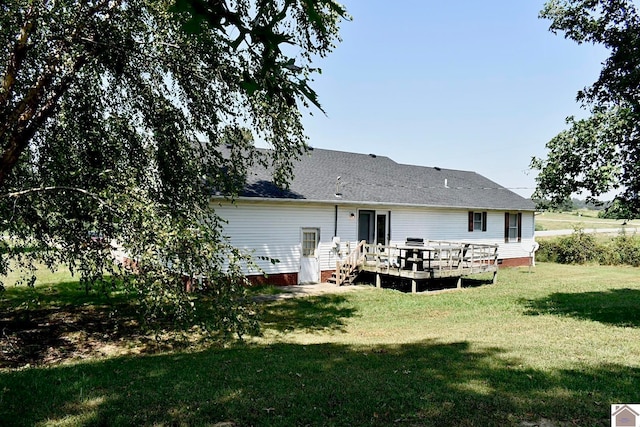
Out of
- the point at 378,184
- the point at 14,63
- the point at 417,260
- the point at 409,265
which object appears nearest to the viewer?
the point at 14,63

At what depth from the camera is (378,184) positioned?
66.2 feet

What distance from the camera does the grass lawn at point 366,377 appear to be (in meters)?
4.29

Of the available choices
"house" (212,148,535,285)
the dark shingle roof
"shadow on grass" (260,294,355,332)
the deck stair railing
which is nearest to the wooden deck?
the deck stair railing

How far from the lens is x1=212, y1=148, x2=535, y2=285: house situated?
15.5 meters

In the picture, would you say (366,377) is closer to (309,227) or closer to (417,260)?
(417,260)

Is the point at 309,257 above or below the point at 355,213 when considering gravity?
below

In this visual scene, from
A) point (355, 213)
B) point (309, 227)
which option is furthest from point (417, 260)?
point (309, 227)

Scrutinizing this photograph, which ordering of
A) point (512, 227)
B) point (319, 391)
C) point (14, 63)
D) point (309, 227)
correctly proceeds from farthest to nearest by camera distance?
point (512, 227)
point (309, 227)
point (14, 63)
point (319, 391)

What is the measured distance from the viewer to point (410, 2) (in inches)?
275

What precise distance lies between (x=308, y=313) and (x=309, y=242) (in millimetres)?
5404

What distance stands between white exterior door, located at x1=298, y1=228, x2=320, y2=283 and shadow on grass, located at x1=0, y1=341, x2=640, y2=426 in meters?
9.46

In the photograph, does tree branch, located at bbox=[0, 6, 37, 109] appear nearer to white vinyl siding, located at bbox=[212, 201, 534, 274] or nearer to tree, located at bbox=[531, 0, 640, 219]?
white vinyl siding, located at bbox=[212, 201, 534, 274]

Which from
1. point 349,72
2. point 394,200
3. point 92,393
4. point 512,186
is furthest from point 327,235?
point 512,186

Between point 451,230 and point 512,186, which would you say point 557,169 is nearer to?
point 451,230
